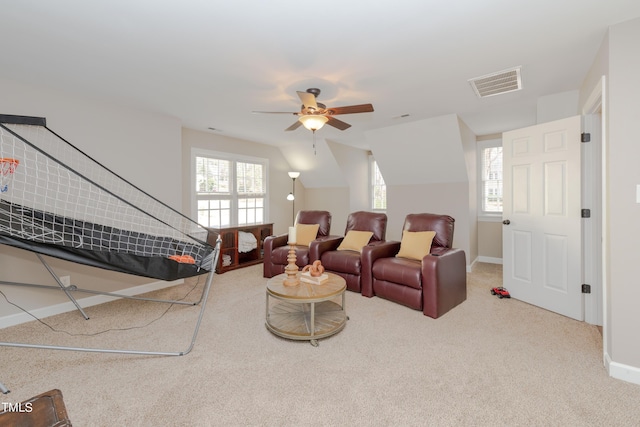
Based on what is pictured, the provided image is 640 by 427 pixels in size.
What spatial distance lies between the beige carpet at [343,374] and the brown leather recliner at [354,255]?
2.31 feet

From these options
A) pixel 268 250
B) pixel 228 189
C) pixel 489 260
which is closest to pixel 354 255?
pixel 268 250

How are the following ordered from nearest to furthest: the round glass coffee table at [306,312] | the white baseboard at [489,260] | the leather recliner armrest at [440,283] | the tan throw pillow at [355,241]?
the round glass coffee table at [306,312]
the leather recliner armrest at [440,283]
the tan throw pillow at [355,241]
the white baseboard at [489,260]

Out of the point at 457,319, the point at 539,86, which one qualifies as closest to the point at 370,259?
the point at 457,319

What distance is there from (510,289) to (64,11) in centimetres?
462

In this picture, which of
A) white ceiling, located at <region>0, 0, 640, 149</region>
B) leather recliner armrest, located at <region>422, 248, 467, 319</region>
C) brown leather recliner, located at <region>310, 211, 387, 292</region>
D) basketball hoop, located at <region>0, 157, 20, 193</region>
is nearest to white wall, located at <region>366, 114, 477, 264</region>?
white ceiling, located at <region>0, 0, 640, 149</region>

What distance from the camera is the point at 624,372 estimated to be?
197 cm

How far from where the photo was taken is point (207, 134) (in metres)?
5.13

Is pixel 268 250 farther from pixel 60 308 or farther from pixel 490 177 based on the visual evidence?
pixel 490 177

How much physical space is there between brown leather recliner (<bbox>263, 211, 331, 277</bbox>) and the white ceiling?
71.8 inches

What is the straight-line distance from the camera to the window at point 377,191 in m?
6.75

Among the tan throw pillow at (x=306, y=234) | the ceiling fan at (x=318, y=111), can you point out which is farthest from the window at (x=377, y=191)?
the ceiling fan at (x=318, y=111)

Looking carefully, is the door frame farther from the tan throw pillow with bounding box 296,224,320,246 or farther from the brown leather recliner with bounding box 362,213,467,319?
the tan throw pillow with bounding box 296,224,320,246

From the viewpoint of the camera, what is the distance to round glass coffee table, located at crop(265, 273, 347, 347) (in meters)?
2.48

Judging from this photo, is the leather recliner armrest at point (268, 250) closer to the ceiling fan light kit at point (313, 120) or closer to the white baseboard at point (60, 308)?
the white baseboard at point (60, 308)
